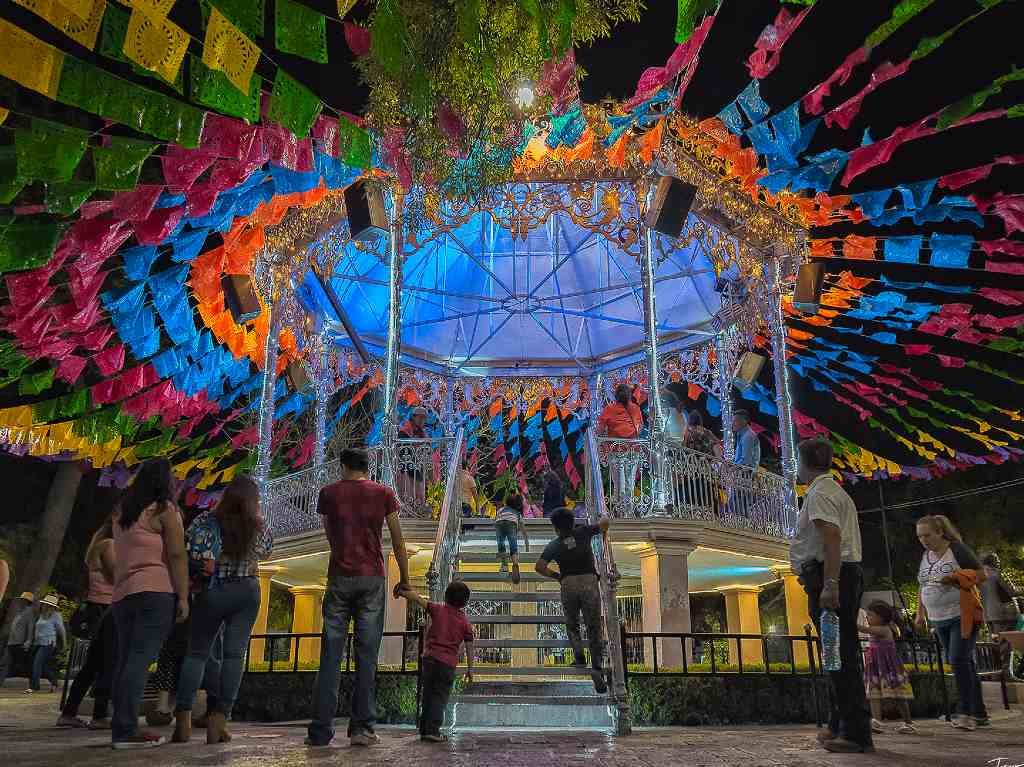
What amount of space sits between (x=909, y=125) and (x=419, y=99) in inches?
206

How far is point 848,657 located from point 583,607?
2.86 metres

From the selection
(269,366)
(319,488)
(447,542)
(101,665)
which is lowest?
(101,665)

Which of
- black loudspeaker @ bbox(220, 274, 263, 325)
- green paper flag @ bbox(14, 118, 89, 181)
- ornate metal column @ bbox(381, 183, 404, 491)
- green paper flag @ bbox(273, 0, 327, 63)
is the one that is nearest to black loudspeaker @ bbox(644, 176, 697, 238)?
ornate metal column @ bbox(381, 183, 404, 491)

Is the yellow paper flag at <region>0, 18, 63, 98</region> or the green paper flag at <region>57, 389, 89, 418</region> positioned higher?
the yellow paper flag at <region>0, 18, 63, 98</region>

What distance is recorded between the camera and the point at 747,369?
13953 mm

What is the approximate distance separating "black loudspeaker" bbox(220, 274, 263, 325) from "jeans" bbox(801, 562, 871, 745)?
9.01 metres

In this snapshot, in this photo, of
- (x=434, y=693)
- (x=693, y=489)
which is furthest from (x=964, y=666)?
(x=693, y=489)

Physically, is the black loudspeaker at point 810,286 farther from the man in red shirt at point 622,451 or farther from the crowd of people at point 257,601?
the crowd of people at point 257,601

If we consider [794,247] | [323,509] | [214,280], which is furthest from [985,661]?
[214,280]

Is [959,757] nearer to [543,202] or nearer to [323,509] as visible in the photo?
[323,509]

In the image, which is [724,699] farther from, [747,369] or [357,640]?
[747,369]

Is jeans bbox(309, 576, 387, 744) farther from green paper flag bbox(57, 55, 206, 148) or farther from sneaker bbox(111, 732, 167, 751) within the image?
green paper flag bbox(57, 55, 206, 148)

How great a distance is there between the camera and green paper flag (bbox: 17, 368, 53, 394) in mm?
10938

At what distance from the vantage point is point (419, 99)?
7.20 meters
